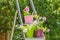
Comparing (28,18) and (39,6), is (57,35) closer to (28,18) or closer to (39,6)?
(39,6)

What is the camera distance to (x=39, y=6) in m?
3.14

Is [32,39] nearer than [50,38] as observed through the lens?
Yes

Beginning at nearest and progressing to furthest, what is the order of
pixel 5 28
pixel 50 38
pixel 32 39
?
pixel 32 39
pixel 5 28
pixel 50 38

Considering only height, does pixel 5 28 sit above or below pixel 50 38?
above

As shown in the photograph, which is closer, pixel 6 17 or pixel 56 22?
pixel 6 17

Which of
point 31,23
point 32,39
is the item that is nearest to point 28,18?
point 31,23

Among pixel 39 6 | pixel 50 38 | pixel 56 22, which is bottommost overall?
pixel 50 38

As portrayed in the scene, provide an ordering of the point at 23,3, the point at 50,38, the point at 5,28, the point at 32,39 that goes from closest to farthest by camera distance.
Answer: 1. the point at 32,39
2. the point at 5,28
3. the point at 23,3
4. the point at 50,38

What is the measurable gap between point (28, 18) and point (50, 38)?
1.23 metres

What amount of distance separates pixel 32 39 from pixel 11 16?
637 millimetres

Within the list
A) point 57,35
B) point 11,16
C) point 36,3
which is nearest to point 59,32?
point 57,35

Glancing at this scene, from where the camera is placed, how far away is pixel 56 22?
309 cm

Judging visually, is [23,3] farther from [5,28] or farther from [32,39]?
[32,39]

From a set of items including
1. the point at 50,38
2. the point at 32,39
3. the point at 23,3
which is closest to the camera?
the point at 32,39
